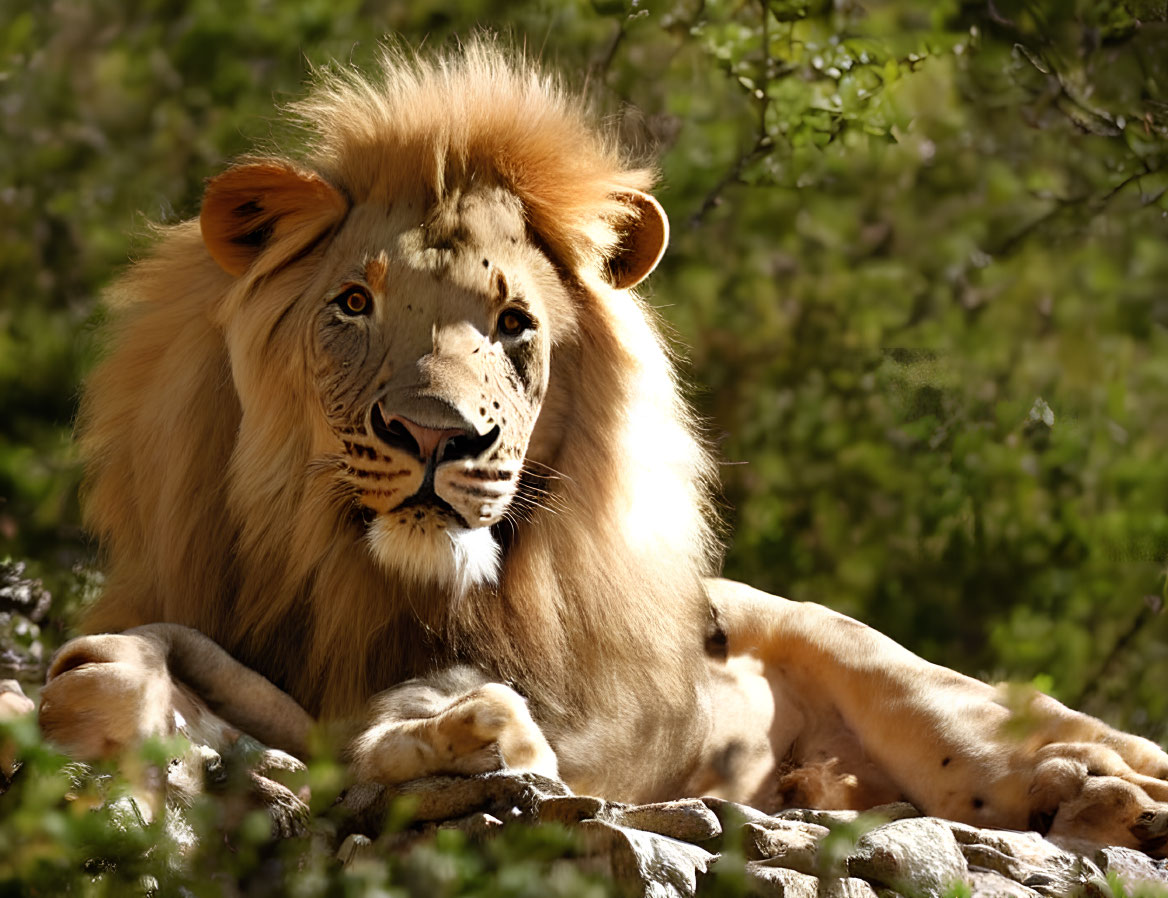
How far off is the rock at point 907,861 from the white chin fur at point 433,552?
2.65ft

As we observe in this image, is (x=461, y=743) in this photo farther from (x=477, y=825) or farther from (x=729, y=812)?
(x=729, y=812)

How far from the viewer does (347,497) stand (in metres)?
Answer: 2.66

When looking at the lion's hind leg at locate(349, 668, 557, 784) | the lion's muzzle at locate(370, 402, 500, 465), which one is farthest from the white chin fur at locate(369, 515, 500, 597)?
the lion's hind leg at locate(349, 668, 557, 784)

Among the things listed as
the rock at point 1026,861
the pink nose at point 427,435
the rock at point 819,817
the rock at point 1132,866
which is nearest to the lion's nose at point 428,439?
the pink nose at point 427,435

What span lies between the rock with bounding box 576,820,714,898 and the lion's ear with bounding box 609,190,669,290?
1.35 metres

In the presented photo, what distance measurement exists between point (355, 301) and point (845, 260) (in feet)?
9.83

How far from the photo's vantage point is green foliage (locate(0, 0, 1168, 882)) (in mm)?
4969

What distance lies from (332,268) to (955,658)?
2867 millimetres

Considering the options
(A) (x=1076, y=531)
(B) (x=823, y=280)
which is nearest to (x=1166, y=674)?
(A) (x=1076, y=531)

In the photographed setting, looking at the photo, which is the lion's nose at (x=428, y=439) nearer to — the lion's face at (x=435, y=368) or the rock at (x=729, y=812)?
the lion's face at (x=435, y=368)

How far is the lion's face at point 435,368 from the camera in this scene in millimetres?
2473

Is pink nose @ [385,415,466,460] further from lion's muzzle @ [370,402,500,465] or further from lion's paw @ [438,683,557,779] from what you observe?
lion's paw @ [438,683,557,779]

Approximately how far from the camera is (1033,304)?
17.3ft

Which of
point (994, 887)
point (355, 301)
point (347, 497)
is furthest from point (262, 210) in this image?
point (994, 887)
